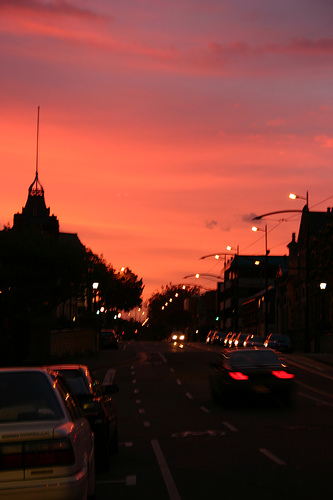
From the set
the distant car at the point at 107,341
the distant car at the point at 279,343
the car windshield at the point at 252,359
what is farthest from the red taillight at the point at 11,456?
the distant car at the point at 107,341

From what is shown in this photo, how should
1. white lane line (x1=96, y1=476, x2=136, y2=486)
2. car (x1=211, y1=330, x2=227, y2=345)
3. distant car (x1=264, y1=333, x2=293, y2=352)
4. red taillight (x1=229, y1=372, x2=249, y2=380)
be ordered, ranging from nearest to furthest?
white lane line (x1=96, y1=476, x2=136, y2=486) → red taillight (x1=229, y1=372, x2=249, y2=380) → distant car (x1=264, y1=333, x2=293, y2=352) → car (x1=211, y1=330, x2=227, y2=345)

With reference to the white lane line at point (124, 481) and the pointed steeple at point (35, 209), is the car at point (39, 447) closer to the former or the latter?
the white lane line at point (124, 481)

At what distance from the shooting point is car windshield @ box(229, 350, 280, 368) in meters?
21.0

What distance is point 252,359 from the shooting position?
21234mm

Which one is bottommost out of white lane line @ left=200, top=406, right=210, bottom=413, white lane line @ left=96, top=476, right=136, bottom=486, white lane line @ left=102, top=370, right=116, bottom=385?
white lane line @ left=102, top=370, right=116, bottom=385

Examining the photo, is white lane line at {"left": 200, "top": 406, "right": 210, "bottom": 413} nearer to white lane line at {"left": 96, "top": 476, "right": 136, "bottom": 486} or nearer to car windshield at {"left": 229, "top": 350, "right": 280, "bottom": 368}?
car windshield at {"left": 229, "top": 350, "right": 280, "bottom": 368}

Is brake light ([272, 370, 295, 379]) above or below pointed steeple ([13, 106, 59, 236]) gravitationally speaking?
below

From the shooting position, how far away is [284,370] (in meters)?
21.0

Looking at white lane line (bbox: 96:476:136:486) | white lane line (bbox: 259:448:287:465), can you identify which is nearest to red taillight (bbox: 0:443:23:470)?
white lane line (bbox: 96:476:136:486)

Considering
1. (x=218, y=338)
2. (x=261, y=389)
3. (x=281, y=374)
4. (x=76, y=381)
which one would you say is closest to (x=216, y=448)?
(x=76, y=381)

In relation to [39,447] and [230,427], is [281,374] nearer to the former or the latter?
[230,427]

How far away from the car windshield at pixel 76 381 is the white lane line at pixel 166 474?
5.40 ft

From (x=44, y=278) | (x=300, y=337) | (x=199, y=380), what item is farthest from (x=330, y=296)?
(x=199, y=380)

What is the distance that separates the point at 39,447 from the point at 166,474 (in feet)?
17.5
